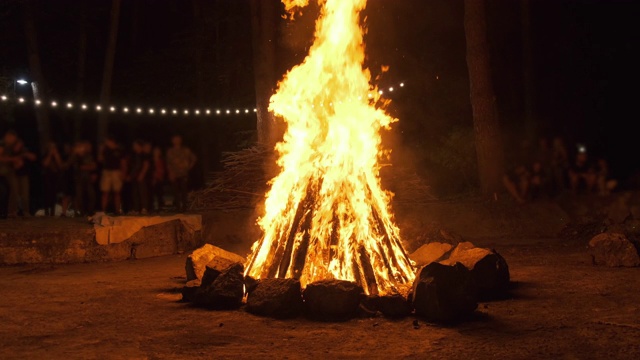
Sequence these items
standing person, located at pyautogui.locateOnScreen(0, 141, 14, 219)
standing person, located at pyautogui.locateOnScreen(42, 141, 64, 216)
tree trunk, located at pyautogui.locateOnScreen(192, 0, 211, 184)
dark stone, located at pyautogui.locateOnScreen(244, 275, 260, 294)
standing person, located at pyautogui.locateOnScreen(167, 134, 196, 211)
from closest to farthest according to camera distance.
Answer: dark stone, located at pyautogui.locateOnScreen(244, 275, 260, 294), standing person, located at pyautogui.locateOnScreen(0, 141, 14, 219), standing person, located at pyautogui.locateOnScreen(42, 141, 64, 216), standing person, located at pyautogui.locateOnScreen(167, 134, 196, 211), tree trunk, located at pyautogui.locateOnScreen(192, 0, 211, 184)

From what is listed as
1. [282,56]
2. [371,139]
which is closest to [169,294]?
[371,139]

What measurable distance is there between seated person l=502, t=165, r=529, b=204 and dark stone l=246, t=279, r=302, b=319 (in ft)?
28.7

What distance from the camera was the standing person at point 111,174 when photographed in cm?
1384

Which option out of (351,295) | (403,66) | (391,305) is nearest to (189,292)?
(351,295)

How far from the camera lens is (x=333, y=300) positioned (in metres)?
7.03

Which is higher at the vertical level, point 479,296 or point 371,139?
point 371,139

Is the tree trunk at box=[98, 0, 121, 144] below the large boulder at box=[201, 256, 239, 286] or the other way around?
the other way around

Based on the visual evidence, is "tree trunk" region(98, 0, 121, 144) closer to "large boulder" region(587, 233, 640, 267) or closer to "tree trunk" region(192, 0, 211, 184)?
"tree trunk" region(192, 0, 211, 184)

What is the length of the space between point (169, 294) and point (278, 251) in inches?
55.5

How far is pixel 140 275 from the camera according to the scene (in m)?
9.95

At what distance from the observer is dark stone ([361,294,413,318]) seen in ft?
23.4

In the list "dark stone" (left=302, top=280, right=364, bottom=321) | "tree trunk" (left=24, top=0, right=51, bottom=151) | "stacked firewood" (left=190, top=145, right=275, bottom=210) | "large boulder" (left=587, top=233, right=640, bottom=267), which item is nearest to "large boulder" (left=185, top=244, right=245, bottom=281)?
"dark stone" (left=302, top=280, right=364, bottom=321)

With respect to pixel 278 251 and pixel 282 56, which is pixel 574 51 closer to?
pixel 282 56

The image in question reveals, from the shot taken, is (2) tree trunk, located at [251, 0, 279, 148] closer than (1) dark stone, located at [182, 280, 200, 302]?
No
